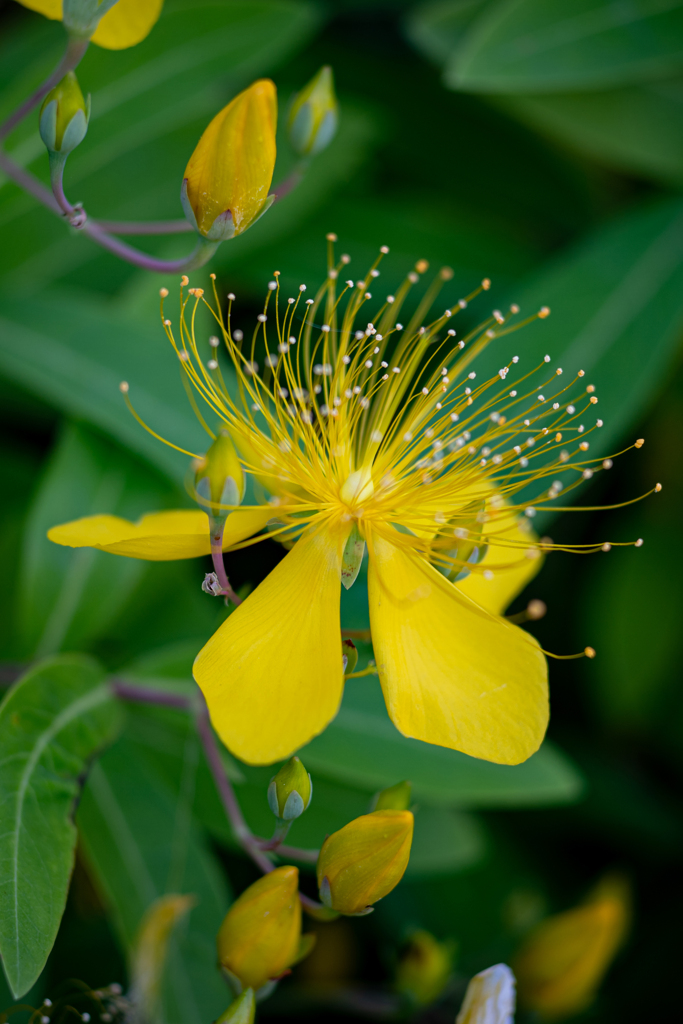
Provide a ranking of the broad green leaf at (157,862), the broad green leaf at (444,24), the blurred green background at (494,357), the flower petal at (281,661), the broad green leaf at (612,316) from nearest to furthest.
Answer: the flower petal at (281,661), the broad green leaf at (157,862), the blurred green background at (494,357), the broad green leaf at (612,316), the broad green leaf at (444,24)

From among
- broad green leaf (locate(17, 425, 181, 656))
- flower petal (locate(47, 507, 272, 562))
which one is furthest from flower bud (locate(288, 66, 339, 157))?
broad green leaf (locate(17, 425, 181, 656))

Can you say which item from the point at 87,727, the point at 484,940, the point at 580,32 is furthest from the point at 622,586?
A: the point at 87,727

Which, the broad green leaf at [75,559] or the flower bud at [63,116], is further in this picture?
→ the broad green leaf at [75,559]

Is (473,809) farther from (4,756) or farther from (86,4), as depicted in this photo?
(86,4)

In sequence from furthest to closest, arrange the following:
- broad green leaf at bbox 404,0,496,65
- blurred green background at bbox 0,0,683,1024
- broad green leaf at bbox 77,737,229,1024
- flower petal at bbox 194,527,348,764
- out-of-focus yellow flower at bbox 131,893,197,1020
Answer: broad green leaf at bbox 404,0,496,65 → blurred green background at bbox 0,0,683,1024 → broad green leaf at bbox 77,737,229,1024 → out-of-focus yellow flower at bbox 131,893,197,1020 → flower petal at bbox 194,527,348,764

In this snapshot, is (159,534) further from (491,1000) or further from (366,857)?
(491,1000)

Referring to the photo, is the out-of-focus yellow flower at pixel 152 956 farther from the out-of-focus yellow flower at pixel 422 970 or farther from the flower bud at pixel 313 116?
the flower bud at pixel 313 116

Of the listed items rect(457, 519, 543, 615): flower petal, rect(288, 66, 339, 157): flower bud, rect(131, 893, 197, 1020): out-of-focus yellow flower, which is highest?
rect(288, 66, 339, 157): flower bud

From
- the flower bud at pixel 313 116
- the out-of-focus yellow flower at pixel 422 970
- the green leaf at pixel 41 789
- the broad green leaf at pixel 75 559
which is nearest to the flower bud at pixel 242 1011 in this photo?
the green leaf at pixel 41 789

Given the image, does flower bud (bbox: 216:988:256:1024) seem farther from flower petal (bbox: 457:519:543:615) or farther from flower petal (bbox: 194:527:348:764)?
flower petal (bbox: 457:519:543:615)
